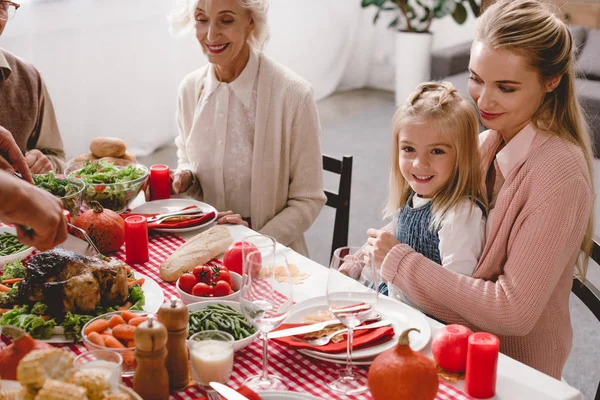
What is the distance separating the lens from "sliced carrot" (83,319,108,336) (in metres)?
1.44

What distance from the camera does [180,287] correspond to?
1701 millimetres

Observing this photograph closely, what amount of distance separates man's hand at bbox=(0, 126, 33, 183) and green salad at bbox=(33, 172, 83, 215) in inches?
4.1

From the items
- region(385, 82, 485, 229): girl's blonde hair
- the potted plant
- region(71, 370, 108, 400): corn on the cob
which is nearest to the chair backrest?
region(385, 82, 485, 229): girl's blonde hair

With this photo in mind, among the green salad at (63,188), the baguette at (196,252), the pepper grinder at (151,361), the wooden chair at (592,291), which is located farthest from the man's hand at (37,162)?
the wooden chair at (592,291)

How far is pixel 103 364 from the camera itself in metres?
1.20

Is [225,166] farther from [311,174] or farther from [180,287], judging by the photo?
[180,287]

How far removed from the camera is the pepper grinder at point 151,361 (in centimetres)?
122

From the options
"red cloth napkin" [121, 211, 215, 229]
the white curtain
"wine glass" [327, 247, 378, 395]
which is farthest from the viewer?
the white curtain

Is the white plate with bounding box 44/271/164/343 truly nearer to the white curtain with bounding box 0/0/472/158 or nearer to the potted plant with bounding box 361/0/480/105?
the white curtain with bounding box 0/0/472/158

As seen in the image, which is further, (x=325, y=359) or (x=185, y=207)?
(x=185, y=207)

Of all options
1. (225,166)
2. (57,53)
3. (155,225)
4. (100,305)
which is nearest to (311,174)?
(225,166)

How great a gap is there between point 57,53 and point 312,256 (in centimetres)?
213

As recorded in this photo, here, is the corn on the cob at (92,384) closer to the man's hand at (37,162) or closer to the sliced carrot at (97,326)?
the sliced carrot at (97,326)

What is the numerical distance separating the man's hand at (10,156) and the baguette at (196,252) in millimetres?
461
